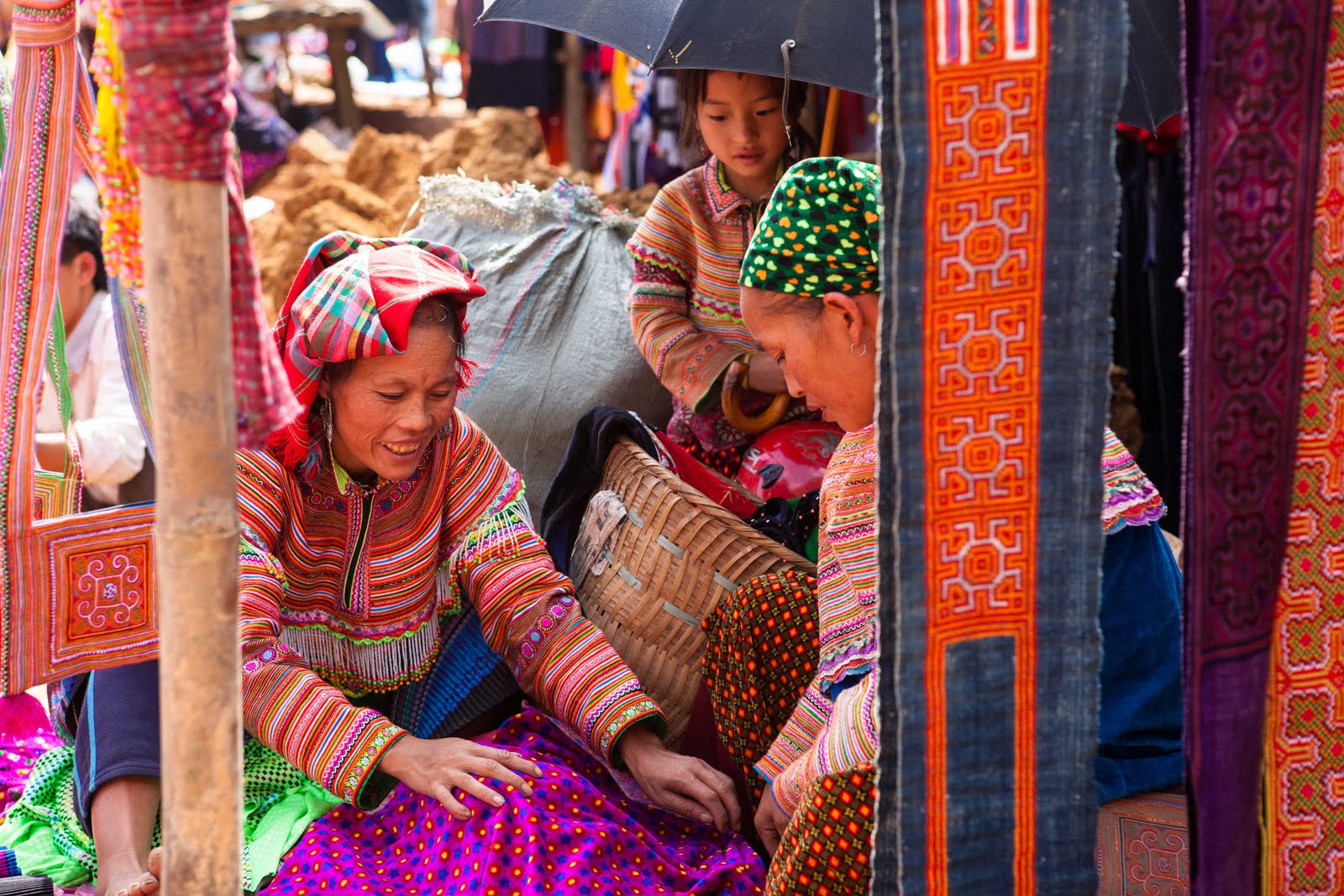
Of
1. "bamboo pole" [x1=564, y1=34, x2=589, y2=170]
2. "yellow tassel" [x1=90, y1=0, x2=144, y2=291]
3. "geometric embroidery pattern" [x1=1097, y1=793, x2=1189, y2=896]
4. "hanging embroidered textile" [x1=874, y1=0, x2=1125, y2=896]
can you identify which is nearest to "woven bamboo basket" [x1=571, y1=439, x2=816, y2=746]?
"geometric embroidery pattern" [x1=1097, y1=793, x2=1189, y2=896]

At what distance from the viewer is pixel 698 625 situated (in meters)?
2.61

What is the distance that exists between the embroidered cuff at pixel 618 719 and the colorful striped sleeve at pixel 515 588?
2.1 inches

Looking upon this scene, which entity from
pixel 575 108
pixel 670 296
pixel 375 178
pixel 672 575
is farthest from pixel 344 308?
pixel 575 108

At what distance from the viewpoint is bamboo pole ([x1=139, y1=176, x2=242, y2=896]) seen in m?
1.32

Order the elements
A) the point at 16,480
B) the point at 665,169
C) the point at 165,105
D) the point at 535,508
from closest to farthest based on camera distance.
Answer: the point at 165,105 → the point at 16,480 → the point at 535,508 → the point at 665,169

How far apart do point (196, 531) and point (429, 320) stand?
3.39 feet

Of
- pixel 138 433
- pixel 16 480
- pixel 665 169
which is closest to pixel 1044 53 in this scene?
pixel 16 480

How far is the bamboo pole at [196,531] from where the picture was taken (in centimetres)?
132

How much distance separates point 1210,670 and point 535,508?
7.38ft

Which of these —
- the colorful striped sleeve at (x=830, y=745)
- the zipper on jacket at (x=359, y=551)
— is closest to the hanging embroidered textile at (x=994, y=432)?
the colorful striped sleeve at (x=830, y=745)

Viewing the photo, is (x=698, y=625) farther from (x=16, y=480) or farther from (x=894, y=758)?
(x=16, y=480)

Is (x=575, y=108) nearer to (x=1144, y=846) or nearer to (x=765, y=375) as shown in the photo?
(x=765, y=375)

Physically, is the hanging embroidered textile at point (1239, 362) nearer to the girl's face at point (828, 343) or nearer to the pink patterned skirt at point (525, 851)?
the girl's face at point (828, 343)

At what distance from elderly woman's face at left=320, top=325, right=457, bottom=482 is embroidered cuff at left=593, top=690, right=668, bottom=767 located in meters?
0.55
